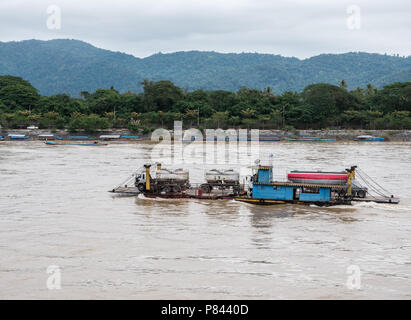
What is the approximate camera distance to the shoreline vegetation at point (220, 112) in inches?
3497

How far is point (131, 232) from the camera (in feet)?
65.1

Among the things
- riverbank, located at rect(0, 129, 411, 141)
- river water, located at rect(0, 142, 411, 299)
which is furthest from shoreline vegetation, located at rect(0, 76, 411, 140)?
river water, located at rect(0, 142, 411, 299)

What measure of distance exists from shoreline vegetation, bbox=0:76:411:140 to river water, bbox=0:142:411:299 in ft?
200

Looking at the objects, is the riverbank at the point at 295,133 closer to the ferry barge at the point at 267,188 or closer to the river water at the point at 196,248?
the river water at the point at 196,248

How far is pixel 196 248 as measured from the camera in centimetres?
1761

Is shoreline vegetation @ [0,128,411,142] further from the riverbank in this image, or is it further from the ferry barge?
the ferry barge

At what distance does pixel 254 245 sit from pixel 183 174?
9.73 meters

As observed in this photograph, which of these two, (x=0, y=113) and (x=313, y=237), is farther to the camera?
(x=0, y=113)

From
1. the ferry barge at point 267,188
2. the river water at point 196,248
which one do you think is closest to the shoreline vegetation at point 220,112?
the river water at point 196,248
